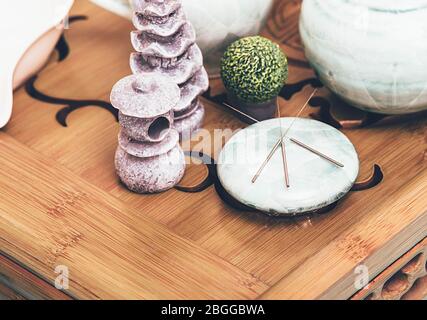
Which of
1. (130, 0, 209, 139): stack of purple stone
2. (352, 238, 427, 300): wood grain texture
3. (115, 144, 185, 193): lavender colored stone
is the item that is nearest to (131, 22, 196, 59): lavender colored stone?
(130, 0, 209, 139): stack of purple stone

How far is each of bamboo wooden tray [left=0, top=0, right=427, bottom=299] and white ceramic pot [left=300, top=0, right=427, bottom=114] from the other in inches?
2.2

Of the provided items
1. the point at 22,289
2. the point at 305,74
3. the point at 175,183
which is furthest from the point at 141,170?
the point at 305,74

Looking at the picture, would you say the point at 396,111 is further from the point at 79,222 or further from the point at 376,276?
the point at 79,222

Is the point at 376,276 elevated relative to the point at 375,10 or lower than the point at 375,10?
lower

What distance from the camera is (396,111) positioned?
873mm

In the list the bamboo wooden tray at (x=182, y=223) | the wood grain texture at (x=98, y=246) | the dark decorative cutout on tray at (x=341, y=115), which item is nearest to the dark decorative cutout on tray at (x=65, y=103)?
the bamboo wooden tray at (x=182, y=223)

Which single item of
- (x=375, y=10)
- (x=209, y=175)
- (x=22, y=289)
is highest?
(x=375, y=10)

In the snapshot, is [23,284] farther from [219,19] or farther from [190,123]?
[219,19]

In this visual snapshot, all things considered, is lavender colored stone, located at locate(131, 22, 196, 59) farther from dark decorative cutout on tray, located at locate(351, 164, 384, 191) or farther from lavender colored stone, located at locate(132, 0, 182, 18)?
dark decorative cutout on tray, located at locate(351, 164, 384, 191)

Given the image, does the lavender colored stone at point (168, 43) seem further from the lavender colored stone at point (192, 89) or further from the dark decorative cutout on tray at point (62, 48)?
the dark decorative cutout on tray at point (62, 48)

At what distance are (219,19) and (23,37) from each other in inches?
8.9

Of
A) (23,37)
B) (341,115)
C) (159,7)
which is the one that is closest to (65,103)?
(23,37)

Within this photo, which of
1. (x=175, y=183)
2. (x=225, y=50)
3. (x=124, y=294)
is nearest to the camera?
(x=124, y=294)

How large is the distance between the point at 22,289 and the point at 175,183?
0.19m
